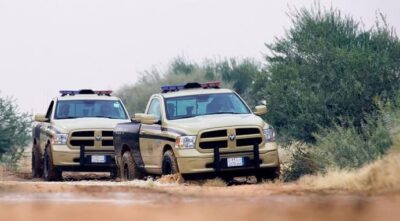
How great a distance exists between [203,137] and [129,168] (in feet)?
11.0

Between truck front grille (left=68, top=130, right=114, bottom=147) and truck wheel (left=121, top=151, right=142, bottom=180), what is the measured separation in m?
2.34

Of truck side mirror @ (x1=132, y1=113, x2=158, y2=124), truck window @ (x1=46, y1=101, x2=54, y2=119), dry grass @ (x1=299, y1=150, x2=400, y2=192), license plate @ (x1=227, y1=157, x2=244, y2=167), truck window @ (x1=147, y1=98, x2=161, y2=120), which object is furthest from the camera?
truck window @ (x1=46, y1=101, x2=54, y2=119)

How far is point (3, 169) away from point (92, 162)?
22.6 feet

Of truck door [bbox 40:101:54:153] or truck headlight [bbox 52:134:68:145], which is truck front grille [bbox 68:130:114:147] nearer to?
truck headlight [bbox 52:134:68:145]

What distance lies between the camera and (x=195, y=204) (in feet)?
44.7

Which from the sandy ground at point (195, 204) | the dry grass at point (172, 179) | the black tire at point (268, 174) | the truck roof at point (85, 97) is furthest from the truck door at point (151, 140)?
the truck roof at point (85, 97)

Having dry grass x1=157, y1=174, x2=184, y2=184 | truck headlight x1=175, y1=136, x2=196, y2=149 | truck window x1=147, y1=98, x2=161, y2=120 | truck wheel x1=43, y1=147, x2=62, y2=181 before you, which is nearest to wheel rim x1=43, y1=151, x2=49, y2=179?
truck wheel x1=43, y1=147, x2=62, y2=181

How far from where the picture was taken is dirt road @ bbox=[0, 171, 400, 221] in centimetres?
1257

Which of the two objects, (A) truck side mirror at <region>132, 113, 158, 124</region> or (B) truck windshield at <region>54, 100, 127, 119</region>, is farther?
(B) truck windshield at <region>54, 100, 127, 119</region>

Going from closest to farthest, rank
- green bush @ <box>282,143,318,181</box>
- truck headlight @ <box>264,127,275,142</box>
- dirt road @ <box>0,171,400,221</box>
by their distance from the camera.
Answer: dirt road @ <box>0,171,400,221</box> < truck headlight @ <box>264,127,275,142</box> < green bush @ <box>282,143,318,181</box>

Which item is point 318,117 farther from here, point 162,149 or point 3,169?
point 3,169

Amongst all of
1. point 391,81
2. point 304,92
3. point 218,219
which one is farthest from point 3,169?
point 218,219

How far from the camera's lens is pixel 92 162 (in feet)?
82.9

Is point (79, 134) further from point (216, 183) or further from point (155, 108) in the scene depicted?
point (216, 183)
